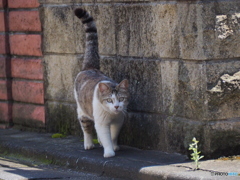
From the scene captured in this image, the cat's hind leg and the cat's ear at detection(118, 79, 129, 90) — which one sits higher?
the cat's ear at detection(118, 79, 129, 90)

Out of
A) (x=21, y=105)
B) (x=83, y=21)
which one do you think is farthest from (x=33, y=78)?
(x=83, y=21)

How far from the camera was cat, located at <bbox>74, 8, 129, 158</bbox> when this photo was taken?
571cm

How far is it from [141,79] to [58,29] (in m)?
1.49

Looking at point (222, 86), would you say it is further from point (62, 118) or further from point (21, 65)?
point (21, 65)

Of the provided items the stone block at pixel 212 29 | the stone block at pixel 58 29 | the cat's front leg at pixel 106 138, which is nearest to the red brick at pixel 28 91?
the stone block at pixel 58 29

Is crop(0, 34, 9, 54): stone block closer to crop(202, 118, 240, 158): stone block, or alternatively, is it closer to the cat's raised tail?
the cat's raised tail

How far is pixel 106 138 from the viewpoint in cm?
576

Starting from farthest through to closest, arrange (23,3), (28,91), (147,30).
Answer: (28,91), (23,3), (147,30)

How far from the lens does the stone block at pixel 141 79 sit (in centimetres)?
581

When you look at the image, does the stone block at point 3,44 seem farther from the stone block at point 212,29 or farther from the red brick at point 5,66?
the stone block at point 212,29

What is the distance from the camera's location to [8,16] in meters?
7.56

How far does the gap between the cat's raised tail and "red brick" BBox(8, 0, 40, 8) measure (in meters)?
1.18

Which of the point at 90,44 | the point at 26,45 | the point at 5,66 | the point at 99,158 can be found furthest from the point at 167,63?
the point at 5,66

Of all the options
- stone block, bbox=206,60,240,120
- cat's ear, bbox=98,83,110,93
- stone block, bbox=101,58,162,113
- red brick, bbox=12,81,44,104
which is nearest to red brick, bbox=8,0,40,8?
red brick, bbox=12,81,44,104
